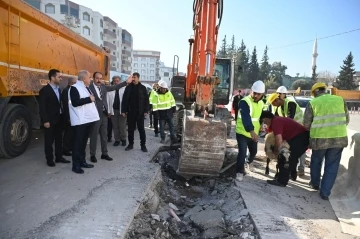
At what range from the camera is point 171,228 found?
12.1ft

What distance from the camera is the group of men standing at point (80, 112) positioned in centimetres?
470

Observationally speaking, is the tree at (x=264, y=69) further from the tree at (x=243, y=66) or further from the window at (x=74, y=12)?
the window at (x=74, y=12)

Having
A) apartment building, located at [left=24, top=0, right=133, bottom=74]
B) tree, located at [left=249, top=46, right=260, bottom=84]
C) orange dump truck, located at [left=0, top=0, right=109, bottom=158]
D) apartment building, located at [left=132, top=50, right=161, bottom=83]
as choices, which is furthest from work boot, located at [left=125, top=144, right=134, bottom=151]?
apartment building, located at [left=132, top=50, right=161, bottom=83]

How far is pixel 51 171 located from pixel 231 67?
6.77 m

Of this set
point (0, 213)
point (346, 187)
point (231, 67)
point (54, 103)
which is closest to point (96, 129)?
point (54, 103)

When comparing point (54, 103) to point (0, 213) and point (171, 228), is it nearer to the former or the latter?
point (0, 213)

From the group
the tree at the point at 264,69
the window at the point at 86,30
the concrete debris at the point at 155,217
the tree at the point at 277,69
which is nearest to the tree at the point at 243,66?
the tree at the point at 264,69

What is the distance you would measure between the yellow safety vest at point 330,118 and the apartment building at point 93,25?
1475 inches

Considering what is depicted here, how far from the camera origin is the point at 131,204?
12.3 feet

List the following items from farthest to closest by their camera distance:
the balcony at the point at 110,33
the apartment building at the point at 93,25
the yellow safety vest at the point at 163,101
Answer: the balcony at the point at 110,33, the apartment building at the point at 93,25, the yellow safety vest at the point at 163,101

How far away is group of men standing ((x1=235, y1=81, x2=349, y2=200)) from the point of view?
179 inches

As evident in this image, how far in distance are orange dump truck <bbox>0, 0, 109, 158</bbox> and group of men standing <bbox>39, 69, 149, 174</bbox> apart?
1.96ft

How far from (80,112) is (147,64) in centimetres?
8579

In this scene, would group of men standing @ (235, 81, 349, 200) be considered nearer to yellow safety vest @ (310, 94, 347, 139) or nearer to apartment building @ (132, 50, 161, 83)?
yellow safety vest @ (310, 94, 347, 139)
